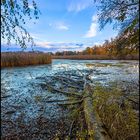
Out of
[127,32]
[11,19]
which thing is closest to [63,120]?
[11,19]

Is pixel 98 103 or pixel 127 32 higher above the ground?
pixel 127 32

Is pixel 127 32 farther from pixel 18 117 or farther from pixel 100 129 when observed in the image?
pixel 100 129

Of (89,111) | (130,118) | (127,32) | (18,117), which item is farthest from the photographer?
(127,32)

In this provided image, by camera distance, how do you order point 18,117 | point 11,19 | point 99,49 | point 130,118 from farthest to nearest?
point 99,49, point 18,117, point 130,118, point 11,19

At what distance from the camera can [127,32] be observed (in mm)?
11180

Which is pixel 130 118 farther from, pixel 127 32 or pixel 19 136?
pixel 127 32

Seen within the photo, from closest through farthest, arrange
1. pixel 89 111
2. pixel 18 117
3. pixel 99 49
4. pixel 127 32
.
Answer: pixel 89 111 < pixel 18 117 < pixel 127 32 < pixel 99 49

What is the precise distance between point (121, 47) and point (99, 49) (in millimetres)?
68225

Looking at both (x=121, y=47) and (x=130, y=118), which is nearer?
(x=130, y=118)

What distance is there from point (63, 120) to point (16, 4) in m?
3.03

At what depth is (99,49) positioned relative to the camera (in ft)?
261

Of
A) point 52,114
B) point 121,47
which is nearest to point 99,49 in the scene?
point 121,47

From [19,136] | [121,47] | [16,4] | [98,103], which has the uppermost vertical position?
[16,4]

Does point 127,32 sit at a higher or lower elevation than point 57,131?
higher
